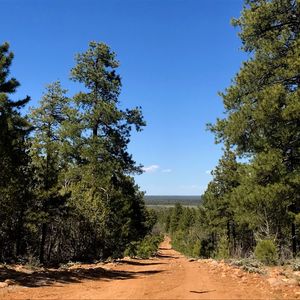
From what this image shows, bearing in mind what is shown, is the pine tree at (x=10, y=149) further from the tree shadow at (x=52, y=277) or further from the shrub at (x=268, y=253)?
the shrub at (x=268, y=253)

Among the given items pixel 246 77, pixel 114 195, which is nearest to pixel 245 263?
pixel 246 77

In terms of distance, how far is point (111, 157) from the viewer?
31.3 m

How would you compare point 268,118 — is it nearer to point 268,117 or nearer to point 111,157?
point 268,117

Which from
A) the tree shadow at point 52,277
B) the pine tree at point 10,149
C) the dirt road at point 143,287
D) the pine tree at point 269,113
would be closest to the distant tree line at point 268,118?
the pine tree at point 269,113

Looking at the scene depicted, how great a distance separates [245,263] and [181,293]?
6691 mm

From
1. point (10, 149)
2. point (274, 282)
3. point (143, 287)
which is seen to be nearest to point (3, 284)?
point (143, 287)

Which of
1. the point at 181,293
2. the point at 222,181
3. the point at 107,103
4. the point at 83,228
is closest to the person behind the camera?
the point at 181,293

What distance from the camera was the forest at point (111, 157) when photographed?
18.3 metres

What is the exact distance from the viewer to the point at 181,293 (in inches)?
427

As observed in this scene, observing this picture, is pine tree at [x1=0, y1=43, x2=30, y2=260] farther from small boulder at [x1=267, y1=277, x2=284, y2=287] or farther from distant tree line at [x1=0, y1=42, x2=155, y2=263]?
small boulder at [x1=267, y1=277, x2=284, y2=287]

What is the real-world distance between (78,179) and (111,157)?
2810mm

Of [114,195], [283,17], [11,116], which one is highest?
[283,17]

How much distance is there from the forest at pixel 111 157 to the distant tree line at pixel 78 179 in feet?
0.24

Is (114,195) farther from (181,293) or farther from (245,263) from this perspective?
(181,293)
